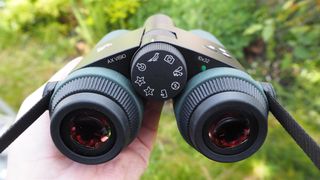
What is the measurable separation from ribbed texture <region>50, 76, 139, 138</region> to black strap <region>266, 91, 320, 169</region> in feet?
0.97

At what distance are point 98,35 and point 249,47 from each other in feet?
2.86

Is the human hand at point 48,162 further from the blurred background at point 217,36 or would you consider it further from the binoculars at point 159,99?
the blurred background at point 217,36

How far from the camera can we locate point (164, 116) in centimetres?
235

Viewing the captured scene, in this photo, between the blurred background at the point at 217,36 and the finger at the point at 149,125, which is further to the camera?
the blurred background at the point at 217,36

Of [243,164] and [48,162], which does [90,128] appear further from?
[243,164]

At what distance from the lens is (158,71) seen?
3.21ft

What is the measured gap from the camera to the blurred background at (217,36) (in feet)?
6.53

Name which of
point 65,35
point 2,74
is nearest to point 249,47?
point 65,35

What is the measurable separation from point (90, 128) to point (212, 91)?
0.27 m

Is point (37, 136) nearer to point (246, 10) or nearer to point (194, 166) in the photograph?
point (194, 166)

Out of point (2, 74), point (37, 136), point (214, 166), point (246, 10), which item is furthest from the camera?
point (2, 74)

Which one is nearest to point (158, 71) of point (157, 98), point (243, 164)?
point (157, 98)

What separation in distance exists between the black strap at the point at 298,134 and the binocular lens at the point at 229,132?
0.07 metres

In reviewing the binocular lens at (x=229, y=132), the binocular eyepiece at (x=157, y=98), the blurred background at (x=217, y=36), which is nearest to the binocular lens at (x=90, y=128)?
the binocular eyepiece at (x=157, y=98)
